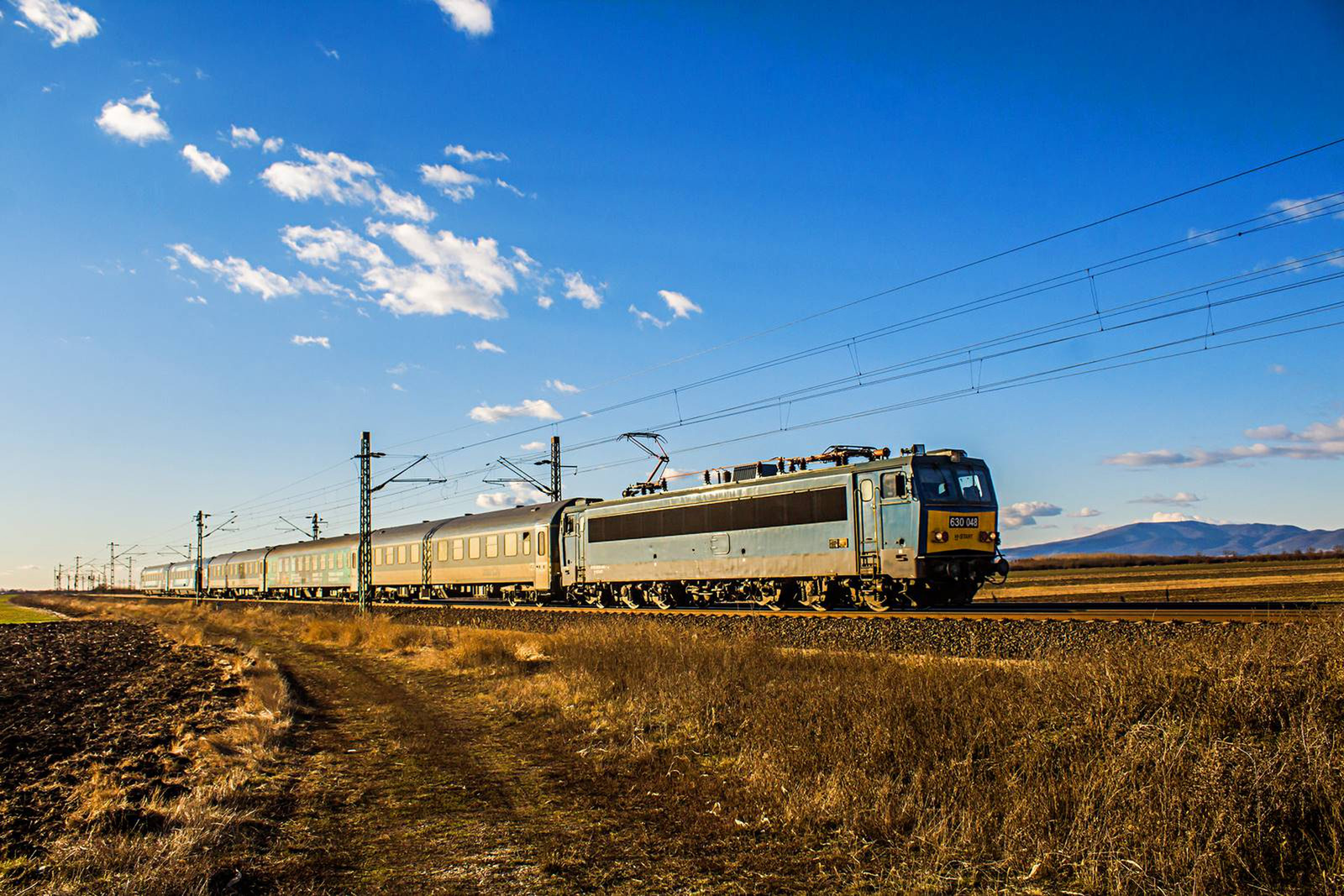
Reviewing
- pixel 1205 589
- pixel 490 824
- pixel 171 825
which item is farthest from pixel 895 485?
pixel 1205 589

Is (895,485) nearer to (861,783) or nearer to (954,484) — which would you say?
(954,484)

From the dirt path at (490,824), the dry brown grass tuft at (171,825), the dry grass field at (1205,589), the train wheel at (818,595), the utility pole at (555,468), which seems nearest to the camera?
the dry brown grass tuft at (171,825)

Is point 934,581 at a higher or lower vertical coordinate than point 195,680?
→ higher

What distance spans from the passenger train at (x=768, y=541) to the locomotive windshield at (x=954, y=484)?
0.10 feet

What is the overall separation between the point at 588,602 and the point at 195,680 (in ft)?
49.5

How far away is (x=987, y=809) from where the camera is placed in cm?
643

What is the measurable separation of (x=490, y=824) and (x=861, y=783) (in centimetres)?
328

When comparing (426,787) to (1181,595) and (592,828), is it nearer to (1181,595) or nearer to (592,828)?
(592,828)

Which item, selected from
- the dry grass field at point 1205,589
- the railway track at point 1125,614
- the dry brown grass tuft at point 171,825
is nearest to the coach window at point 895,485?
the railway track at point 1125,614

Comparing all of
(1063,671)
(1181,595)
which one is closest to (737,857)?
(1063,671)

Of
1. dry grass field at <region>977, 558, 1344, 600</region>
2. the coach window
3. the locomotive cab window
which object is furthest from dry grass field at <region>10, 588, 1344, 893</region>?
dry grass field at <region>977, 558, 1344, 600</region>

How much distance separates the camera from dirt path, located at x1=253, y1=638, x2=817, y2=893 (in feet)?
19.9

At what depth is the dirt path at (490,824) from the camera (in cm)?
606

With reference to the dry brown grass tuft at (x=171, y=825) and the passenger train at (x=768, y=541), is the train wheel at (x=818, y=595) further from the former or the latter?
the dry brown grass tuft at (x=171, y=825)
